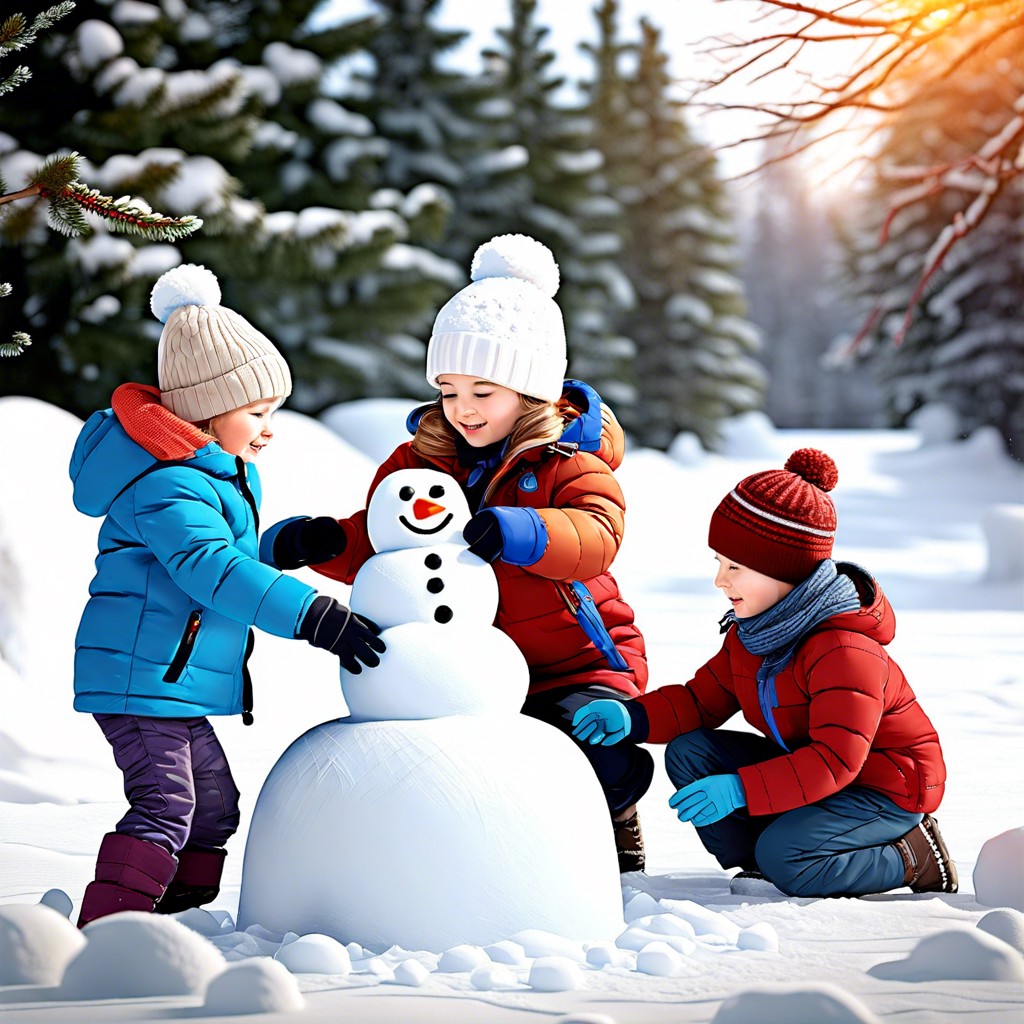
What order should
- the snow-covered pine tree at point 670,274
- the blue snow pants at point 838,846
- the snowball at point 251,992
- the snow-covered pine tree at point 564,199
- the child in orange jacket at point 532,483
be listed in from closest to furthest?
the snowball at point 251,992 < the blue snow pants at point 838,846 < the child in orange jacket at point 532,483 < the snow-covered pine tree at point 564,199 < the snow-covered pine tree at point 670,274

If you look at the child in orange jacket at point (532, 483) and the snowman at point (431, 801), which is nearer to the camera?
the snowman at point (431, 801)

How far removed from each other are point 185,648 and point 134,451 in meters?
0.50

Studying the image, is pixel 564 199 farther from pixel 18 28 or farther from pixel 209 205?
pixel 18 28

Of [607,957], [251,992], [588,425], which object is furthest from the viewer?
[588,425]

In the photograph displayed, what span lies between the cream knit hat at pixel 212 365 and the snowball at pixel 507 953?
56.7 inches

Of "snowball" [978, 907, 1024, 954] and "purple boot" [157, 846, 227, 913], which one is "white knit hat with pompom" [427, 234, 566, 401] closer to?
"purple boot" [157, 846, 227, 913]

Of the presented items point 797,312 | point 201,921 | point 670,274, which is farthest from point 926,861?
point 797,312

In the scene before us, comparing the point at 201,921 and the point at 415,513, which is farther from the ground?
the point at 415,513

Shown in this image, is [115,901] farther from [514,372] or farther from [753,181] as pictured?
[753,181]

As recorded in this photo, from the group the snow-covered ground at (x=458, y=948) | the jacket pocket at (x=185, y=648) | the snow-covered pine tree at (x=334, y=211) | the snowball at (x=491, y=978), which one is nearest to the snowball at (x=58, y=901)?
the snow-covered ground at (x=458, y=948)

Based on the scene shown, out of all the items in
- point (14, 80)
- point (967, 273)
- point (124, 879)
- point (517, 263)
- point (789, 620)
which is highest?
point (967, 273)

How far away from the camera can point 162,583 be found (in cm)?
326

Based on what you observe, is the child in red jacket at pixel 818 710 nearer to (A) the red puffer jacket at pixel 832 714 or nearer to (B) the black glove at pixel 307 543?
(A) the red puffer jacket at pixel 832 714

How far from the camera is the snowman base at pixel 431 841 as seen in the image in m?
2.74
